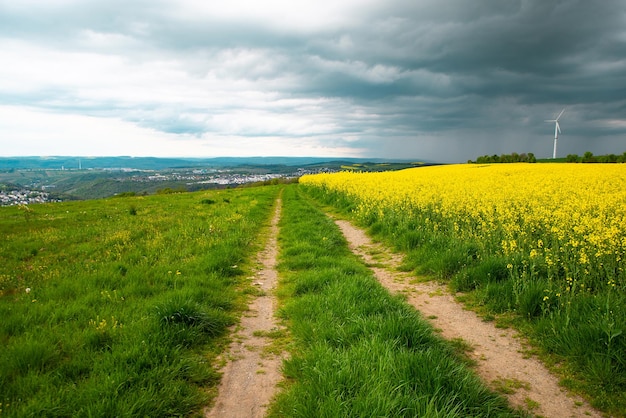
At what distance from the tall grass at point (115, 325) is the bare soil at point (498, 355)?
12.3 feet

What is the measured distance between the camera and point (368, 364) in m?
3.94

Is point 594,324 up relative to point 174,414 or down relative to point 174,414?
up

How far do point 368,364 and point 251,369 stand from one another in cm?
172

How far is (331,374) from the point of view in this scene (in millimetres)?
3902

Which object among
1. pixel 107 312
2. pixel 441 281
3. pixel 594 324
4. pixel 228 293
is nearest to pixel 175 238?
pixel 228 293

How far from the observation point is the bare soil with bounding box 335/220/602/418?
4.02 meters

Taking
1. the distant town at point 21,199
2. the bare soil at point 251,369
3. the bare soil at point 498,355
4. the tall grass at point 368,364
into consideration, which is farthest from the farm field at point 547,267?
the distant town at point 21,199

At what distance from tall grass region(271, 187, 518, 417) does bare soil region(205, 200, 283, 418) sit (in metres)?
0.26

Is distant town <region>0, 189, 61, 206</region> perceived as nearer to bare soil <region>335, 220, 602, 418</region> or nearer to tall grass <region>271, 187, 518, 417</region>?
tall grass <region>271, 187, 518, 417</region>

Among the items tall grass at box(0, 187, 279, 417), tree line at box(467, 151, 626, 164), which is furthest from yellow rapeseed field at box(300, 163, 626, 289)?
tree line at box(467, 151, 626, 164)

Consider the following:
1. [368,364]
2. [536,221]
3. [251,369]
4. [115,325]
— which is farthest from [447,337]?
[536,221]

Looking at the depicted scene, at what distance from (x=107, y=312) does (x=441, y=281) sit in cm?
719

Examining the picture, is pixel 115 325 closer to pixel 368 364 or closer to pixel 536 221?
pixel 368 364

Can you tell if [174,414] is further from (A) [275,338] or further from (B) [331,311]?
(B) [331,311]
